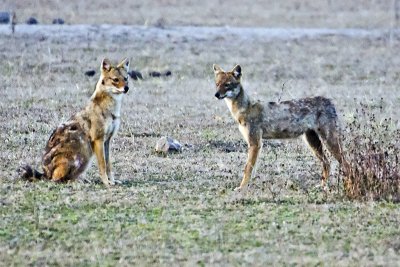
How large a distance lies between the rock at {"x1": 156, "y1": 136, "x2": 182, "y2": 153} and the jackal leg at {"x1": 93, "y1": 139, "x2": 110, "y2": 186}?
2223 mm

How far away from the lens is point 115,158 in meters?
14.6

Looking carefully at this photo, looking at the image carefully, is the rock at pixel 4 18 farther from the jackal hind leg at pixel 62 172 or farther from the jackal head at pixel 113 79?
the jackal hind leg at pixel 62 172

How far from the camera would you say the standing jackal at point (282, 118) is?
519 inches

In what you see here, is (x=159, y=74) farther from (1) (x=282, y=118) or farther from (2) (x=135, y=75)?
(1) (x=282, y=118)

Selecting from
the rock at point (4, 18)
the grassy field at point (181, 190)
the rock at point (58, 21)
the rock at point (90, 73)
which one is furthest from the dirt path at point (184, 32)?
the rock at point (90, 73)

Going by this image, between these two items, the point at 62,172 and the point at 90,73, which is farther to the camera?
the point at 90,73

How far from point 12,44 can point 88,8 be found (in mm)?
12512

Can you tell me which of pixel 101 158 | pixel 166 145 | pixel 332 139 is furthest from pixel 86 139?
pixel 332 139

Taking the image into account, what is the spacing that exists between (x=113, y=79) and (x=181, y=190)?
2028 millimetres

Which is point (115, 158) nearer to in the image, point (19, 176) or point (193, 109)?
point (19, 176)

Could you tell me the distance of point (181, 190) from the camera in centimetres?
1223

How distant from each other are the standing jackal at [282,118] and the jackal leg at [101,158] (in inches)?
66.9

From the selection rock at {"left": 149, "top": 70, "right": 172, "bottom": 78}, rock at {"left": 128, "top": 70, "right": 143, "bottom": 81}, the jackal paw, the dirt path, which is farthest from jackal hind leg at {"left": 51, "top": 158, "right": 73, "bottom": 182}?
the dirt path

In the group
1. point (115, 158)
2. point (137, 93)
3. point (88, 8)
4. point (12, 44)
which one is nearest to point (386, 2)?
point (88, 8)
